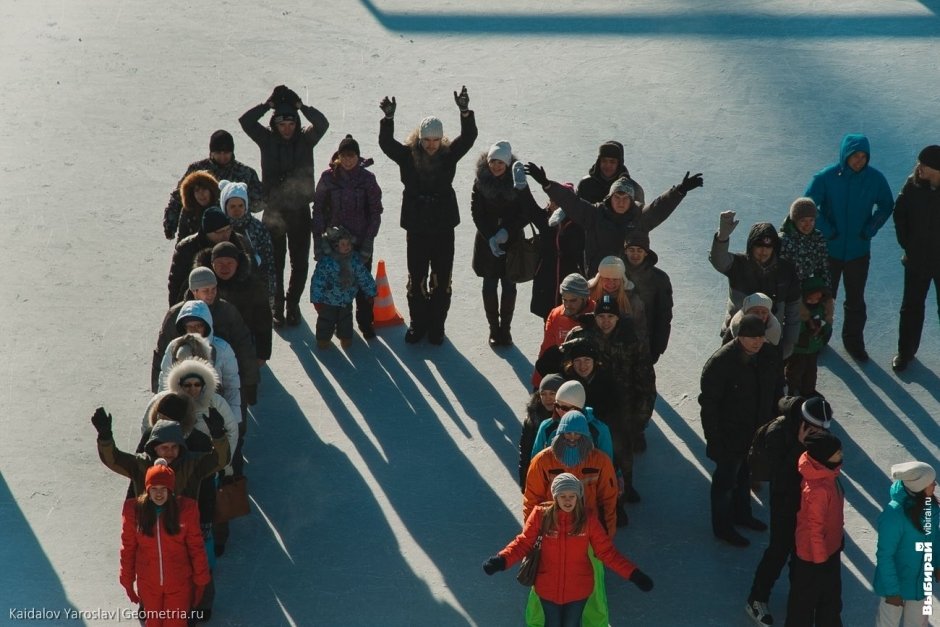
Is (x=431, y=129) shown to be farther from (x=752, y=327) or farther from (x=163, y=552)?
(x=163, y=552)

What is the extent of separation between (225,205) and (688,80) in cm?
665

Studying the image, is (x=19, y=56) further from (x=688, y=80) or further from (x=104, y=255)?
(x=688, y=80)

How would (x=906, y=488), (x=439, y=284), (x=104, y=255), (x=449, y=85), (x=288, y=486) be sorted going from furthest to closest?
(x=449, y=85), (x=104, y=255), (x=439, y=284), (x=288, y=486), (x=906, y=488)

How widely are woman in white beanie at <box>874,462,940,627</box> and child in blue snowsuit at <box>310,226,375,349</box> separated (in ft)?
14.8

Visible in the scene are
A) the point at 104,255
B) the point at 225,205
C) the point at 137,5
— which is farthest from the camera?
the point at 137,5

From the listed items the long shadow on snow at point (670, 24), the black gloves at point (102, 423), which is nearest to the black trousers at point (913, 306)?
the black gloves at point (102, 423)

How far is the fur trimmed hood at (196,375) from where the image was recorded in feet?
25.5

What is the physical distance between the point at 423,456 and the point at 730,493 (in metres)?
2.08

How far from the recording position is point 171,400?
24.7 feet

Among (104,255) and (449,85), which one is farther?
(449,85)

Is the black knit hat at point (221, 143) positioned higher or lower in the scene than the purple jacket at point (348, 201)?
higher

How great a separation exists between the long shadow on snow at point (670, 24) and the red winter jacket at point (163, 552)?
9.84 metres

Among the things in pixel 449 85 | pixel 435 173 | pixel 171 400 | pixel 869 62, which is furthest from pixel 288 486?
pixel 869 62

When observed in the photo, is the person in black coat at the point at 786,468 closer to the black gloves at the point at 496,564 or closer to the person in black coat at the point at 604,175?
the black gloves at the point at 496,564
